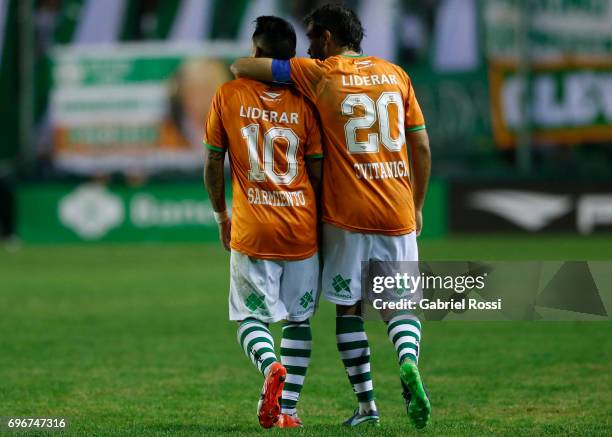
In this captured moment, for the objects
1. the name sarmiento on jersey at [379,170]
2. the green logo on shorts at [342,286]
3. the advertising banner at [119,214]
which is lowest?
the advertising banner at [119,214]

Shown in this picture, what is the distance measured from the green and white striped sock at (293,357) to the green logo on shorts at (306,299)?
4.3 inches

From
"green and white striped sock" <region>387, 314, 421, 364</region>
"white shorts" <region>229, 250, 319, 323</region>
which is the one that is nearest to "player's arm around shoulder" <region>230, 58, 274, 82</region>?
"white shorts" <region>229, 250, 319, 323</region>

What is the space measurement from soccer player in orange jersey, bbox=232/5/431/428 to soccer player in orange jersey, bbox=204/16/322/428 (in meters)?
0.09

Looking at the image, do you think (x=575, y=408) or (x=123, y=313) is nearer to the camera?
(x=575, y=408)

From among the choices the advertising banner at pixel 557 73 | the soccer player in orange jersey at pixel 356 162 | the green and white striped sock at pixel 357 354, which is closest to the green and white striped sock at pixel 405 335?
the soccer player in orange jersey at pixel 356 162

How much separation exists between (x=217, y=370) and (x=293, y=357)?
2.28 meters

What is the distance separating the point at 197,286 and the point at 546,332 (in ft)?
18.1

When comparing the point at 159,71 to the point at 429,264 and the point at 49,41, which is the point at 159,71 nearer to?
the point at 49,41

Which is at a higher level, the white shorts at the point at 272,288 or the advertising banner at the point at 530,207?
the white shorts at the point at 272,288

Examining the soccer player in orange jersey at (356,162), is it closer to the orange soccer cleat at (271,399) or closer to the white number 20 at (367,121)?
the white number 20 at (367,121)

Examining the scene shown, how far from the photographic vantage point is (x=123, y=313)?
12055mm

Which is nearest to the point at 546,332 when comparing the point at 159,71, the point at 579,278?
the point at 579,278

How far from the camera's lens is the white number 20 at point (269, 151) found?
19.8ft

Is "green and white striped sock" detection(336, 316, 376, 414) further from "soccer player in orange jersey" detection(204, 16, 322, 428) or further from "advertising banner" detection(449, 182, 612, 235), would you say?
"advertising banner" detection(449, 182, 612, 235)
